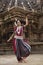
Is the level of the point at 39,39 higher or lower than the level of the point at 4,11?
lower

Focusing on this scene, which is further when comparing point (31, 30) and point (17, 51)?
point (31, 30)

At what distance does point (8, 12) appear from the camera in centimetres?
1981

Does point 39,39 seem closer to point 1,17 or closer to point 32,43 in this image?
point 32,43

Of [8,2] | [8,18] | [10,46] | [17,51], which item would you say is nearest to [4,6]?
[8,2]

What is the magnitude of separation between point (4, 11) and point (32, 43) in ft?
9.85

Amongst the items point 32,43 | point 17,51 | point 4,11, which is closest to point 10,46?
point 32,43

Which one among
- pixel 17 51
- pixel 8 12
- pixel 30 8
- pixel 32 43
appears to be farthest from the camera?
pixel 30 8

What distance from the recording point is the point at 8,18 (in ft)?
64.4

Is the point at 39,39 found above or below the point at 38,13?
below

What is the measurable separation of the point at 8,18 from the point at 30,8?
2267 millimetres

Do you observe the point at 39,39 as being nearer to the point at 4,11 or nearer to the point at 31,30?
the point at 31,30

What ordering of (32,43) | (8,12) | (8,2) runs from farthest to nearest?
(8,2) < (8,12) < (32,43)

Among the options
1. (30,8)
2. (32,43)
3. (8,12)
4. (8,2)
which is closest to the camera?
(32,43)

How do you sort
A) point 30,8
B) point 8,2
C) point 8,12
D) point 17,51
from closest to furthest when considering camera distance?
point 17,51 → point 8,12 → point 30,8 → point 8,2
